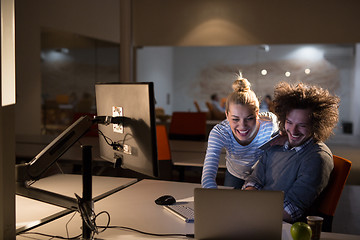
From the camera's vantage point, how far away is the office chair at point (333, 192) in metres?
1.99

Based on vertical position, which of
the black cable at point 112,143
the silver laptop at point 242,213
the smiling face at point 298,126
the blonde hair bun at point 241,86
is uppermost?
the blonde hair bun at point 241,86

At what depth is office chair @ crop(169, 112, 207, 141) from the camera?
505 cm

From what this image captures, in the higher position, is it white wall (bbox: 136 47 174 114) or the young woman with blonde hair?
white wall (bbox: 136 47 174 114)

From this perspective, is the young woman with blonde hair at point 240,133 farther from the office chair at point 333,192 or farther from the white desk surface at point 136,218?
the office chair at point 333,192

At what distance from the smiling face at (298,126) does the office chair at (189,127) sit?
2992 millimetres

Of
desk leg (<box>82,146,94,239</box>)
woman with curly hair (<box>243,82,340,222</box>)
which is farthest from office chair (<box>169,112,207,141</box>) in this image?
desk leg (<box>82,146,94,239</box>)

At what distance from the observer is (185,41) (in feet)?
23.0

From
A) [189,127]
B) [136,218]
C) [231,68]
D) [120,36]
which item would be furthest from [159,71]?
[136,218]

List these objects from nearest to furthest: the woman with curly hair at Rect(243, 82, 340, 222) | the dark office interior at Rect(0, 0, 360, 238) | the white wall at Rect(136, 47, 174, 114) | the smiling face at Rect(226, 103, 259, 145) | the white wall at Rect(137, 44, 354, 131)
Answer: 1. the woman with curly hair at Rect(243, 82, 340, 222)
2. the smiling face at Rect(226, 103, 259, 145)
3. the dark office interior at Rect(0, 0, 360, 238)
4. the white wall at Rect(137, 44, 354, 131)
5. the white wall at Rect(136, 47, 174, 114)

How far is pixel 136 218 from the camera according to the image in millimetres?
1815

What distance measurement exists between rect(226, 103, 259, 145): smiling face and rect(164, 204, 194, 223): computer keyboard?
0.57 metres

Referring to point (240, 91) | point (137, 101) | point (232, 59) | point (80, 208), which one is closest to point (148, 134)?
point (137, 101)

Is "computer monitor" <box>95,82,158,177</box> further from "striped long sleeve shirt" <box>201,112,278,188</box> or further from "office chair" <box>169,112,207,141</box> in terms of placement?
"office chair" <box>169,112,207,141</box>

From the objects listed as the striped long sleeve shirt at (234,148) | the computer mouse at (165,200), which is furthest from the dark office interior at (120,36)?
the computer mouse at (165,200)
